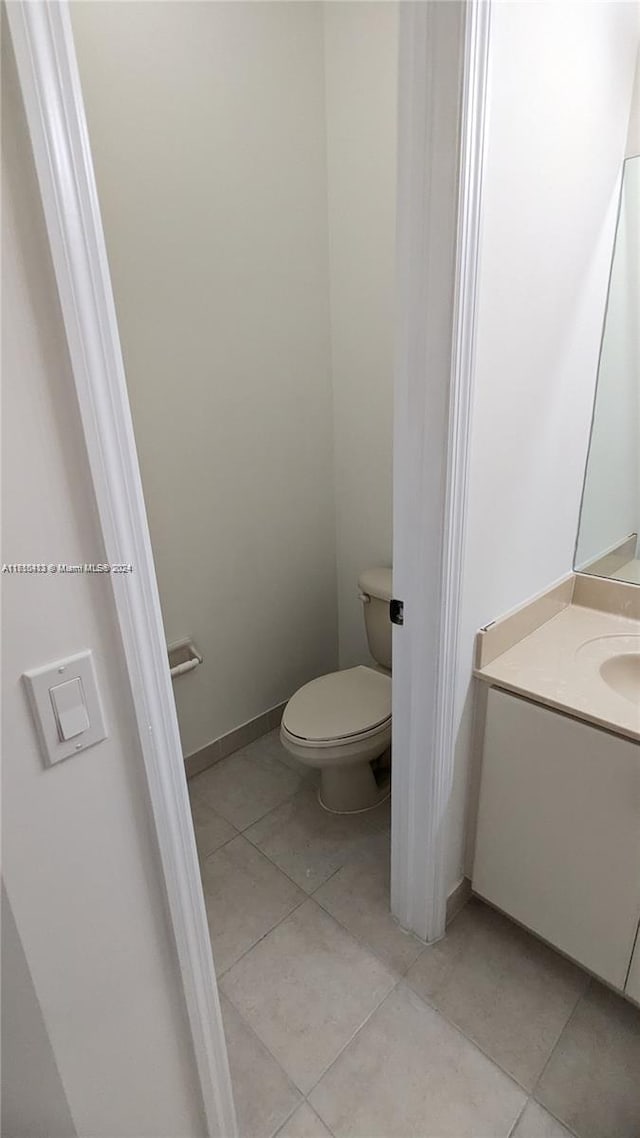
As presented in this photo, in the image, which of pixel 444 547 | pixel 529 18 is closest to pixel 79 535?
pixel 444 547

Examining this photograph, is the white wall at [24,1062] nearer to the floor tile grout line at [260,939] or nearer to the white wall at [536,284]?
the floor tile grout line at [260,939]

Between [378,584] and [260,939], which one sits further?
[378,584]

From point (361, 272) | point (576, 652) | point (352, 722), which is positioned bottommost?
point (352, 722)

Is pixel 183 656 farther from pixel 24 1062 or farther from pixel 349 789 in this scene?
pixel 24 1062

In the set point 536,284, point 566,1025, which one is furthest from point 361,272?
point 566,1025

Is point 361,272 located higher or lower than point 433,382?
higher

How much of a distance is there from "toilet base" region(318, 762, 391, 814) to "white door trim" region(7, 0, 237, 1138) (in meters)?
1.05

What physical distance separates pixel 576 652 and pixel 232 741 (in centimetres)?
137

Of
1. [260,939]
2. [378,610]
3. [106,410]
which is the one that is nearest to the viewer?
[106,410]

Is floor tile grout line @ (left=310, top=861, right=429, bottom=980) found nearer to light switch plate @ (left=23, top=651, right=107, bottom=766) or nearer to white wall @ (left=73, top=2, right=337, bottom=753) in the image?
white wall @ (left=73, top=2, right=337, bottom=753)

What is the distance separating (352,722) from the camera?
5.59 ft

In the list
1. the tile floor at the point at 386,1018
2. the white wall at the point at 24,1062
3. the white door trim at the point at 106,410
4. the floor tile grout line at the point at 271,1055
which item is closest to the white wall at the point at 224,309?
the tile floor at the point at 386,1018

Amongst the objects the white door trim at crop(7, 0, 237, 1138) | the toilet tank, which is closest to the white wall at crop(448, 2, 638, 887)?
the toilet tank

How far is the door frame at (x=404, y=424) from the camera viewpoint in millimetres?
484
